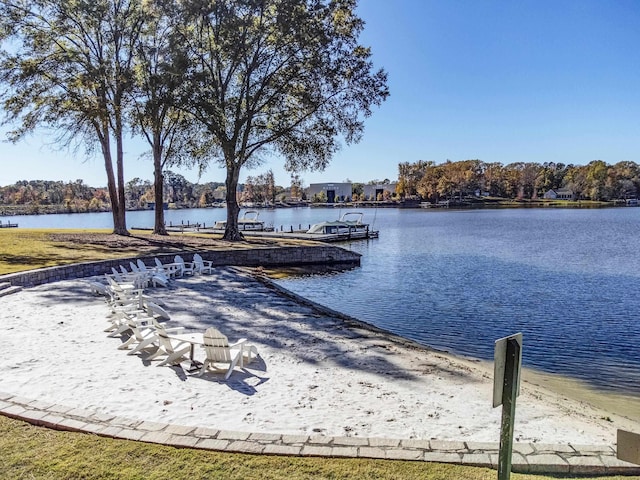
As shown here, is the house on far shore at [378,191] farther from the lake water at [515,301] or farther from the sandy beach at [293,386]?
the sandy beach at [293,386]

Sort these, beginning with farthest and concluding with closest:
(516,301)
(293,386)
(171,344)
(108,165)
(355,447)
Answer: (108,165) → (516,301) → (171,344) → (293,386) → (355,447)

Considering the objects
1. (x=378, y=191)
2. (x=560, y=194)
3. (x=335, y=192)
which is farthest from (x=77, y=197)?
(x=560, y=194)

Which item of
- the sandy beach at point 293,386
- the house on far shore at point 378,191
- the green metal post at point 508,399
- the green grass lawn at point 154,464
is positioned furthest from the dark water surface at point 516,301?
the house on far shore at point 378,191

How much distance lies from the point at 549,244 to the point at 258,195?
129385mm

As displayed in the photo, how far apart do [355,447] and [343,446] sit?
0.13m

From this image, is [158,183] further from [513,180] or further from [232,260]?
[513,180]

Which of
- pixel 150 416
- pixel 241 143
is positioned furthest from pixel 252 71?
pixel 150 416

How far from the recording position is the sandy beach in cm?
562

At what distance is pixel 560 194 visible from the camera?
14500cm

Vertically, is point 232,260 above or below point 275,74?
below

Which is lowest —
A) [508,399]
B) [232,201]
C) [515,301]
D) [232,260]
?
[515,301]

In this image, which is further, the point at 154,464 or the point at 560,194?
the point at 560,194

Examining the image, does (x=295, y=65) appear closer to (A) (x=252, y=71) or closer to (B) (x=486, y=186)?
(A) (x=252, y=71)

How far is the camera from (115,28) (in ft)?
82.1
